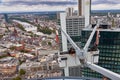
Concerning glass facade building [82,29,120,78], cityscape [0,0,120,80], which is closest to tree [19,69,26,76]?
cityscape [0,0,120,80]

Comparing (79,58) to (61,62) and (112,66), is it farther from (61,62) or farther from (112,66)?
(112,66)

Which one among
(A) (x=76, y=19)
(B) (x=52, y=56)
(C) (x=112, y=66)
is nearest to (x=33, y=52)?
(B) (x=52, y=56)

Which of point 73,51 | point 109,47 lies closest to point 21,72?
point 109,47

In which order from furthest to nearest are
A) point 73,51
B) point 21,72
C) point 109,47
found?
1. point 21,72
2. point 109,47
3. point 73,51

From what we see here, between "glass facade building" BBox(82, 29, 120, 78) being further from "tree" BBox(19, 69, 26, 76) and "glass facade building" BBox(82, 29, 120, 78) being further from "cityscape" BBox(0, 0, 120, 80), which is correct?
"tree" BBox(19, 69, 26, 76)

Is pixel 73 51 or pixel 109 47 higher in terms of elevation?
pixel 73 51

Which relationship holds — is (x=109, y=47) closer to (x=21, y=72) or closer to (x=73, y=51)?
(x=73, y=51)

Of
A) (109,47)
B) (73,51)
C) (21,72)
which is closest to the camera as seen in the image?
(73,51)

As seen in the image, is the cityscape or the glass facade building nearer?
the cityscape

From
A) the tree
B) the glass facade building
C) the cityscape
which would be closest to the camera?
the cityscape
